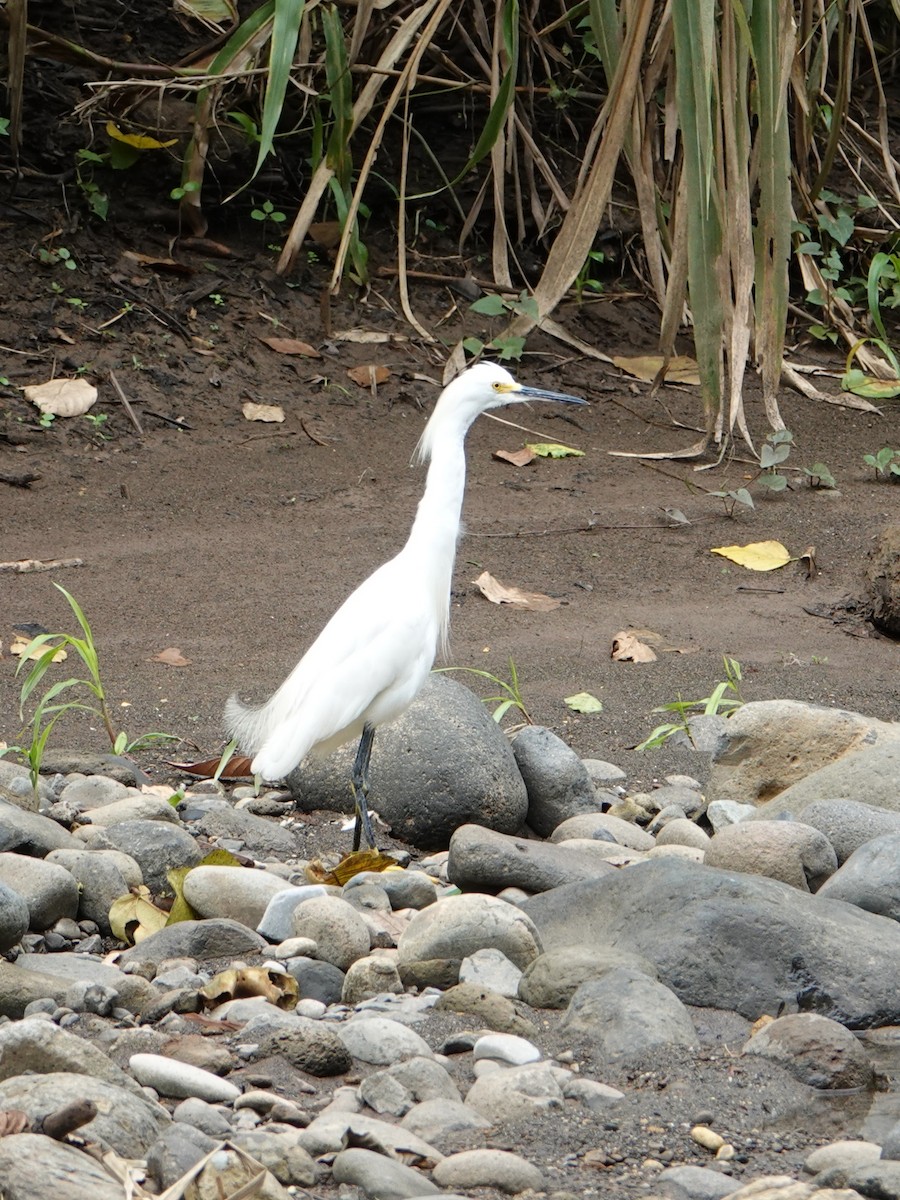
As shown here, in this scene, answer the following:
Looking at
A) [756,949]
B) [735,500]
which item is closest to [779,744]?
[756,949]

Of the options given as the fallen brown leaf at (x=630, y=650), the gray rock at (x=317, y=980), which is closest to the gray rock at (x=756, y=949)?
the gray rock at (x=317, y=980)

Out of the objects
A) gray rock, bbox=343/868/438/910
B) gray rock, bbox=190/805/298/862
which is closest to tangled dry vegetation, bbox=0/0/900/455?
gray rock, bbox=190/805/298/862

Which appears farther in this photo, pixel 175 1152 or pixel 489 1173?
pixel 489 1173

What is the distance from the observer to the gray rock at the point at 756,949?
113 inches

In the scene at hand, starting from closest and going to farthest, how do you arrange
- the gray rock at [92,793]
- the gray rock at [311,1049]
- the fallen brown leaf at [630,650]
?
the gray rock at [311,1049], the gray rock at [92,793], the fallen brown leaf at [630,650]

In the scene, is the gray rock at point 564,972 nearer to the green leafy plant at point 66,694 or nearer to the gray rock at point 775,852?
the gray rock at point 775,852

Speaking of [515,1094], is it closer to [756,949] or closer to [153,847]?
[756,949]

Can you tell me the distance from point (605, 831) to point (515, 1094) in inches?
67.4

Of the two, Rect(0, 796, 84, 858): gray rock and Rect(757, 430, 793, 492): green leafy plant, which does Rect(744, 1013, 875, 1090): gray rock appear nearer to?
Rect(0, 796, 84, 858): gray rock

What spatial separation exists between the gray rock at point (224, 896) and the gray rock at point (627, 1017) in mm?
784

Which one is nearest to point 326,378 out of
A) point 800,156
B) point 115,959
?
point 800,156

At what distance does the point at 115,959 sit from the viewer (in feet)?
9.75

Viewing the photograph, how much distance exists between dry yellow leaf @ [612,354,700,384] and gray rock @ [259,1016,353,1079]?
657cm

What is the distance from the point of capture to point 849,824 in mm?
3625
